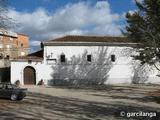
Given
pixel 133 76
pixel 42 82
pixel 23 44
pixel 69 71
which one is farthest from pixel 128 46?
pixel 23 44

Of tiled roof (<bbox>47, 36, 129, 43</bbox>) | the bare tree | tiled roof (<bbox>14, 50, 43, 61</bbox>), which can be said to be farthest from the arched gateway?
tiled roof (<bbox>47, 36, 129, 43</bbox>)

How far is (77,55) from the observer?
51688mm

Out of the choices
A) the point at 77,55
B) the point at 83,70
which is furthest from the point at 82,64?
the point at 77,55

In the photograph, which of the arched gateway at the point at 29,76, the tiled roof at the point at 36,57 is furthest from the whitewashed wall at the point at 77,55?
the tiled roof at the point at 36,57

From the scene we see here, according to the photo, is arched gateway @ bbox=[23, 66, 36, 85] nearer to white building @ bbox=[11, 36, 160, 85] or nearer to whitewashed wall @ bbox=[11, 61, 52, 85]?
white building @ bbox=[11, 36, 160, 85]

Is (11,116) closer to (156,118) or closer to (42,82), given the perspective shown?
(156,118)

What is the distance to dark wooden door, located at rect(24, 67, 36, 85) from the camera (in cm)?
5066

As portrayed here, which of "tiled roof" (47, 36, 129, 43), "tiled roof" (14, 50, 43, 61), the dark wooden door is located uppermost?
"tiled roof" (47, 36, 129, 43)

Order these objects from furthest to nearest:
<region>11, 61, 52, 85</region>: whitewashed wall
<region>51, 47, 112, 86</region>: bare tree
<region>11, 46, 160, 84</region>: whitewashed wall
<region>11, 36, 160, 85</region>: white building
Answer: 1. <region>51, 47, 112, 86</region>: bare tree
2. <region>11, 36, 160, 85</region>: white building
3. <region>11, 46, 160, 84</region>: whitewashed wall
4. <region>11, 61, 52, 85</region>: whitewashed wall

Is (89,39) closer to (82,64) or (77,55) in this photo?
(77,55)

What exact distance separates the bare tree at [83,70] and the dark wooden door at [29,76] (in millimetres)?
2588

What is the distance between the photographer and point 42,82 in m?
50.3

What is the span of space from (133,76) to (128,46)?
4.15 m

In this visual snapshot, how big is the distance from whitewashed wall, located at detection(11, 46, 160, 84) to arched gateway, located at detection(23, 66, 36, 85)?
1.50 feet
